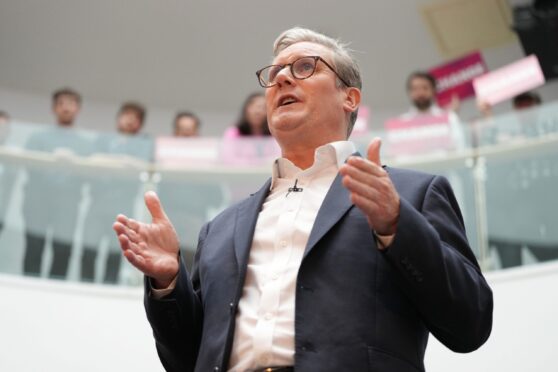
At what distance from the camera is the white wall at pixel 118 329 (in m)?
4.80

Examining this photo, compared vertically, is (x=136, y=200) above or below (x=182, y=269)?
above

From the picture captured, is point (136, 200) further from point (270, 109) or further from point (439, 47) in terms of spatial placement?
point (439, 47)

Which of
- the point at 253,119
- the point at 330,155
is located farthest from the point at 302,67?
the point at 253,119

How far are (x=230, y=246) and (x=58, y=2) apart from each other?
322 inches

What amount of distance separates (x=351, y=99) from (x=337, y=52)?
0.14 meters

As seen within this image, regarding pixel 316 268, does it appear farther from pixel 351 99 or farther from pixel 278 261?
pixel 351 99

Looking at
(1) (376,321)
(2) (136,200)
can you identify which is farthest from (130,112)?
(1) (376,321)

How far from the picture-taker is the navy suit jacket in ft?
6.39

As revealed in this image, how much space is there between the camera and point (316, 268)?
208 centimetres

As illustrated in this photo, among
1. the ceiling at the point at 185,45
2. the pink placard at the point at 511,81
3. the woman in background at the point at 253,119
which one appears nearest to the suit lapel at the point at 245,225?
the woman in background at the point at 253,119

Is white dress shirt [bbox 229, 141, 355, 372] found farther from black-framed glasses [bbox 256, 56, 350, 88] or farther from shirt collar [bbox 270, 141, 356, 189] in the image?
black-framed glasses [bbox 256, 56, 350, 88]

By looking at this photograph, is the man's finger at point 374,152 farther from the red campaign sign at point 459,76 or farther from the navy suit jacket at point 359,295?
the red campaign sign at point 459,76

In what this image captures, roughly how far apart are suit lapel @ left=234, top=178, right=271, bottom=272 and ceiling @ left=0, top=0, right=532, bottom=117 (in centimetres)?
756

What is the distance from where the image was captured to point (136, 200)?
566 cm
